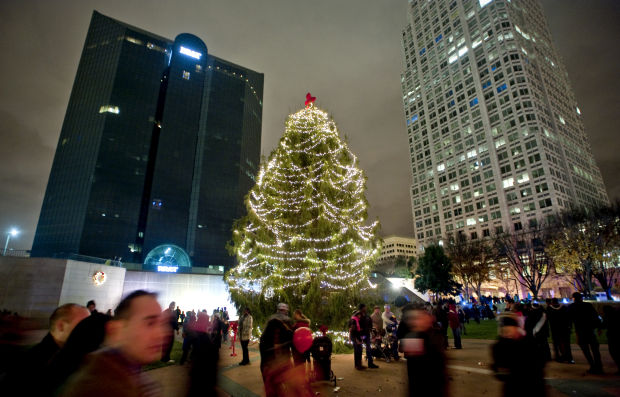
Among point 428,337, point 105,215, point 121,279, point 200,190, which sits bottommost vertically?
point 428,337

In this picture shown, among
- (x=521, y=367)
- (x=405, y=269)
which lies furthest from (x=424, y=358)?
(x=405, y=269)

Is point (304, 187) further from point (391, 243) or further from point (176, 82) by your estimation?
point (391, 243)

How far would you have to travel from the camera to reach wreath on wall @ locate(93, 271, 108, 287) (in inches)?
1076

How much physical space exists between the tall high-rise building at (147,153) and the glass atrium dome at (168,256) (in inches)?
579

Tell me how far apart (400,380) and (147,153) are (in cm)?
8265

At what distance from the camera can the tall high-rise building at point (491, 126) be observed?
76062 millimetres

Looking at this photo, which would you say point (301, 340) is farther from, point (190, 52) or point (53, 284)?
point (190, 52)

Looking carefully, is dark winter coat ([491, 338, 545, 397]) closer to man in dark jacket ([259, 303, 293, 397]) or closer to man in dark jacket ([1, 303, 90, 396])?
man in dark jacket ([259, 303, 293, 397])

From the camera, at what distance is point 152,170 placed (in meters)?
77.1

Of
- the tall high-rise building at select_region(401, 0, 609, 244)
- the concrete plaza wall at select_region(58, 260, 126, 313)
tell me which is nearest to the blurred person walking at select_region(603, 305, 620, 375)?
the concrete plaza wall at select_region(58, 260, 126, 313)

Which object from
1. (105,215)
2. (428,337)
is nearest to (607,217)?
(428,337)

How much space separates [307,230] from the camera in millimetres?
14930

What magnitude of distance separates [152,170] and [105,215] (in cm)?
1603

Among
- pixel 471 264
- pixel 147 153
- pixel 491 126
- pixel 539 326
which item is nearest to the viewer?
pixel 539 326
